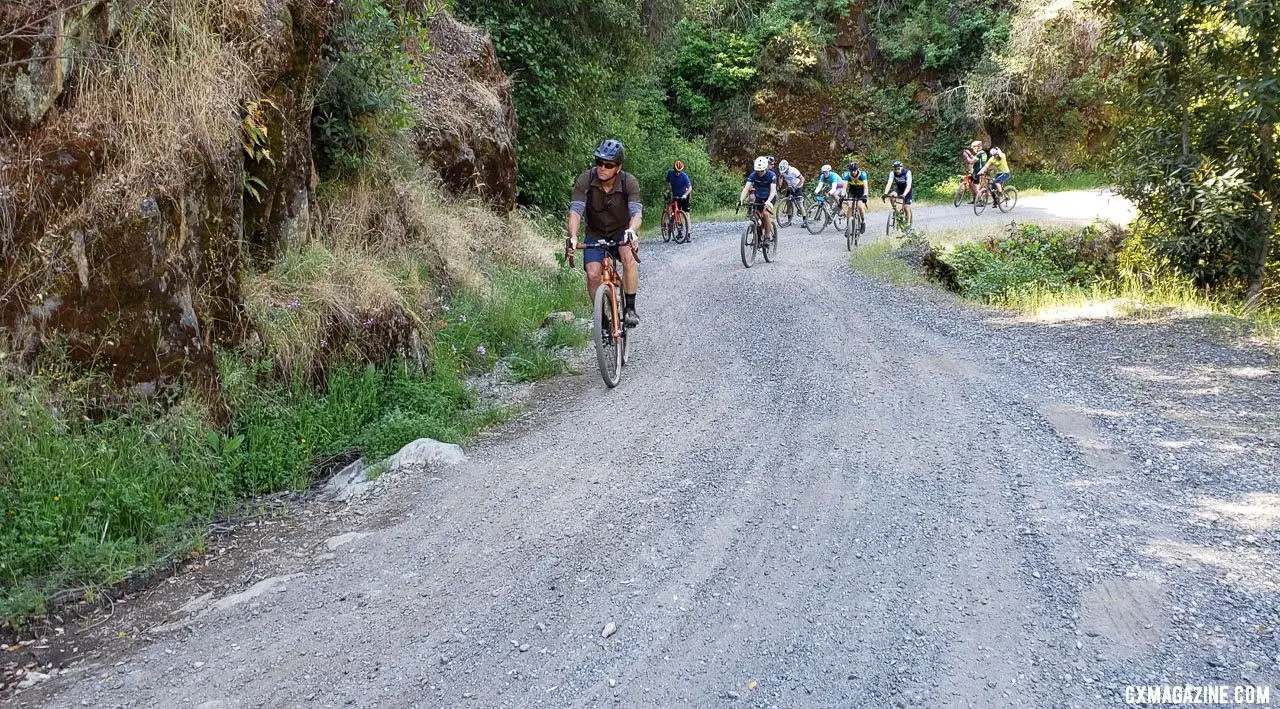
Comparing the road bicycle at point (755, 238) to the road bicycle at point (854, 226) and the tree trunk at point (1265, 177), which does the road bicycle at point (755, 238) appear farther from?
the tree trunk at point (1265, 177)

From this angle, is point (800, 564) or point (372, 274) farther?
point (372, 274)

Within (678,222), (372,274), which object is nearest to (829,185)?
(678,222)

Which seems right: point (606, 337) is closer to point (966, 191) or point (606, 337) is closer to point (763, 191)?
point (763, 191)

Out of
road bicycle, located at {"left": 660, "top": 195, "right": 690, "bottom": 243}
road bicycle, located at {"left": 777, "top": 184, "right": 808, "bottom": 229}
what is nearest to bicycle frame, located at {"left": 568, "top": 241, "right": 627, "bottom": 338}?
road bicycle, located at {"left": 660, "top": 195, "right": 690, "bottom": 243}

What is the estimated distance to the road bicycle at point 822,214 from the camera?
74.5ft

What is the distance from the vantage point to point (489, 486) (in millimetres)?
5789

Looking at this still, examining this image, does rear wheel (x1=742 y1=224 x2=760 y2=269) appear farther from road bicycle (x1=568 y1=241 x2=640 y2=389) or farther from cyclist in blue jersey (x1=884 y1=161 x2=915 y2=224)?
road bicycle (x1=568 y1=241 x2=640 y2=389)

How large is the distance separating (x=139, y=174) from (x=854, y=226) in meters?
16.2

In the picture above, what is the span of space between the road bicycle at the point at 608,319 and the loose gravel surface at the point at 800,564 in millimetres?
521

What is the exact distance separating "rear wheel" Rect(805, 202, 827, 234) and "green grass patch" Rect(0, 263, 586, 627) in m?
17.1

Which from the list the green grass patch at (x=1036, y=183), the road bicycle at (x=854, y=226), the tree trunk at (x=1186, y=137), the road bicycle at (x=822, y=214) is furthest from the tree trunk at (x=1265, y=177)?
Result: the green grass patch at (x=1036, y=183)

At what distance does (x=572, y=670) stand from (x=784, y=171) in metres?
20.5

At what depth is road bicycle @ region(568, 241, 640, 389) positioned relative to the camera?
792 centimetres

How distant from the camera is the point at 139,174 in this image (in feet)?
18.5
